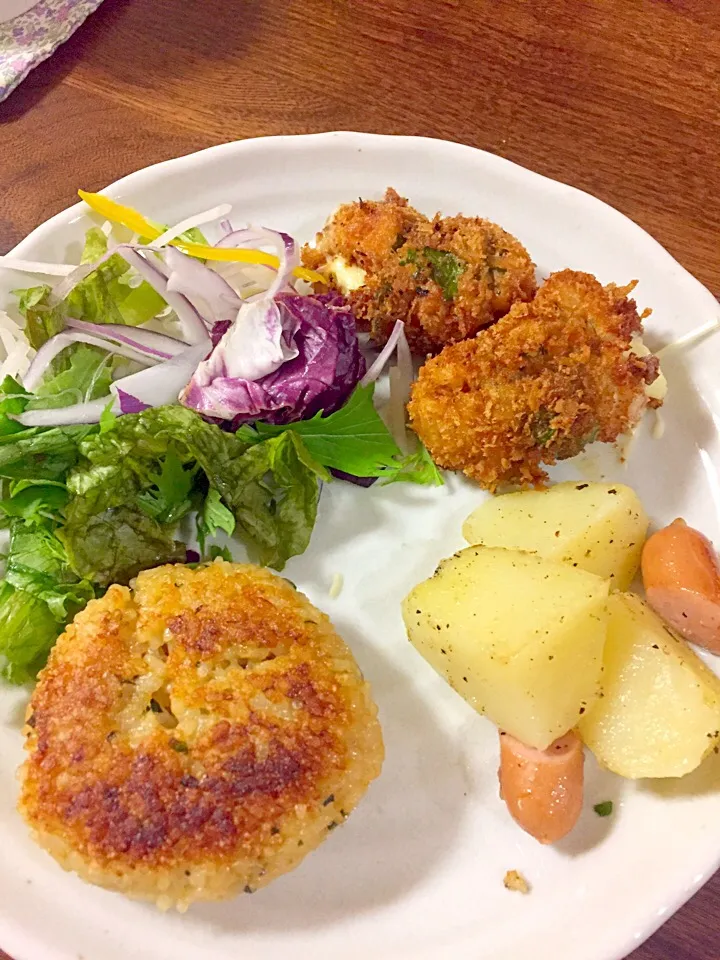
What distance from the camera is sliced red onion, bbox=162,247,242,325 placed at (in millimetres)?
2354

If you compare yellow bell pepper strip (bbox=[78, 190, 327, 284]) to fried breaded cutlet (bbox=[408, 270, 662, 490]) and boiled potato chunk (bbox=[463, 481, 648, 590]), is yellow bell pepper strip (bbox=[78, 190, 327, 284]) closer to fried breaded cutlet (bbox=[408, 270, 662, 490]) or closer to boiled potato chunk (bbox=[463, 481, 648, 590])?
fried breaded cutlet (bbox=[408, 270, 662, 490])

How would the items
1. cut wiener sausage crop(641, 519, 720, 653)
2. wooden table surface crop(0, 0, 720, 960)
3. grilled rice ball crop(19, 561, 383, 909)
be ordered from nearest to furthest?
grilled rice ball crop(19, 561, 383, 909)
cut wiener sausage crop(641, 519, 720, 653)
wooden table surface crop(0, 0, 720, 960)

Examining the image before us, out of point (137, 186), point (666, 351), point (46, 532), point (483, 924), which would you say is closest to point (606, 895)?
point (483, 924)

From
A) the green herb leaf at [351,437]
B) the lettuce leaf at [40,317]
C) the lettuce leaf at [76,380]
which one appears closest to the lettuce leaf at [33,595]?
the lettuce leaf at [76,380]

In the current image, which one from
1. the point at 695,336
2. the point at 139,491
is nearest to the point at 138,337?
the point at 139,491

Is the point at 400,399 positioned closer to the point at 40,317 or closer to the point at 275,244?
the point at 275,244

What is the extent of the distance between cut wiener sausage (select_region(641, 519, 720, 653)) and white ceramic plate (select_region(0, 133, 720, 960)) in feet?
0.73

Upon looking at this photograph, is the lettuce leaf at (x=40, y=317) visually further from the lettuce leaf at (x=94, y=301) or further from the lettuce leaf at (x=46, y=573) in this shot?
the lettuce leaf at (x=46, y=573)

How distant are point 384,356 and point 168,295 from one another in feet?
2.35

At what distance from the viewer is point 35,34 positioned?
3.09m

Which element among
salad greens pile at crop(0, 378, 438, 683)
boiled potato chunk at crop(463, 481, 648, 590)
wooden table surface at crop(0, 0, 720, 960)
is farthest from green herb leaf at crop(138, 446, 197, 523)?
wooden table surface at crop(0, 0, 720, 960)

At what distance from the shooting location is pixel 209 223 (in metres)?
2.63

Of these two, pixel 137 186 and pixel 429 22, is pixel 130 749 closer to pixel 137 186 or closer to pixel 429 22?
pixel 137 186

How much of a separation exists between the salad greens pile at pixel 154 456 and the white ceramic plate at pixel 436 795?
15 centimetres
